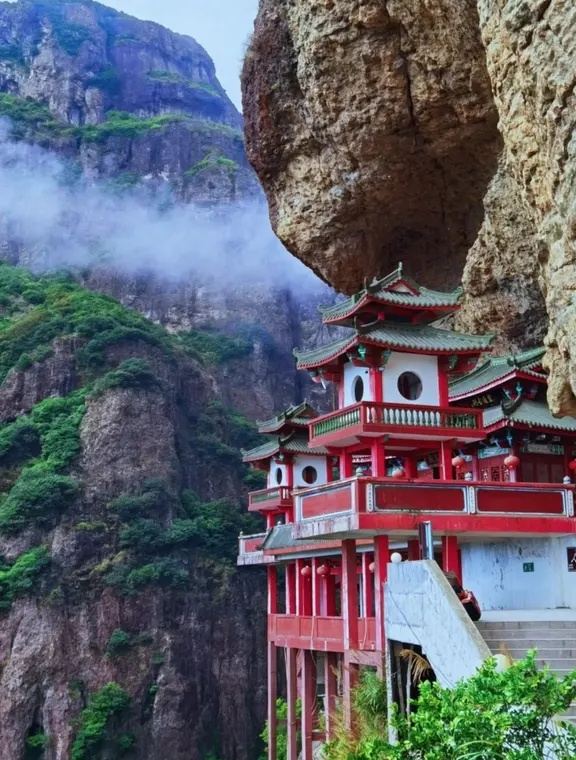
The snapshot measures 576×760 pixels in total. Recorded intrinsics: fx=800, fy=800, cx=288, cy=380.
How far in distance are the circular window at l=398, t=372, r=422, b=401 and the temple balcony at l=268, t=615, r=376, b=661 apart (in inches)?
176

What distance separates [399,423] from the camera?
15383 mm

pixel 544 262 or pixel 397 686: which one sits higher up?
pixel 544 262

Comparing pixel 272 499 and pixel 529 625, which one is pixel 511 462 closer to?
pixel 529 625

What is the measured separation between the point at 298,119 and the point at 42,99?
203ft

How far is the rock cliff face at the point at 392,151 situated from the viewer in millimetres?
22031

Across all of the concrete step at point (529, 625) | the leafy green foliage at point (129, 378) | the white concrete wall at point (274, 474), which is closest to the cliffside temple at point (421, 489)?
the concrete step at point (529, 625)

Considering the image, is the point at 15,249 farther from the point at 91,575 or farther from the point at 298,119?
the point at 298,119

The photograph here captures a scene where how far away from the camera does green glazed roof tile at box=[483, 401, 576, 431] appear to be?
17219 mm

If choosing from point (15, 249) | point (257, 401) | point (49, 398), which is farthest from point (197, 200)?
point (49, 398)

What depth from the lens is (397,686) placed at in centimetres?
1227

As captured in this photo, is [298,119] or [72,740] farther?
[72,740]

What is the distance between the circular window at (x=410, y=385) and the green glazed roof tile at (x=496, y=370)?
9.12 ft

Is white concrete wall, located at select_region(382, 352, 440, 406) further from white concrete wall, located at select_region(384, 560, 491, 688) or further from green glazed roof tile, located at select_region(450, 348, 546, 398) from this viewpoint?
white concrete wall, located at select_region(384, 560, 491, 688)

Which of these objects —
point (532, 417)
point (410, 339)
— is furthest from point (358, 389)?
point (532, 417)
